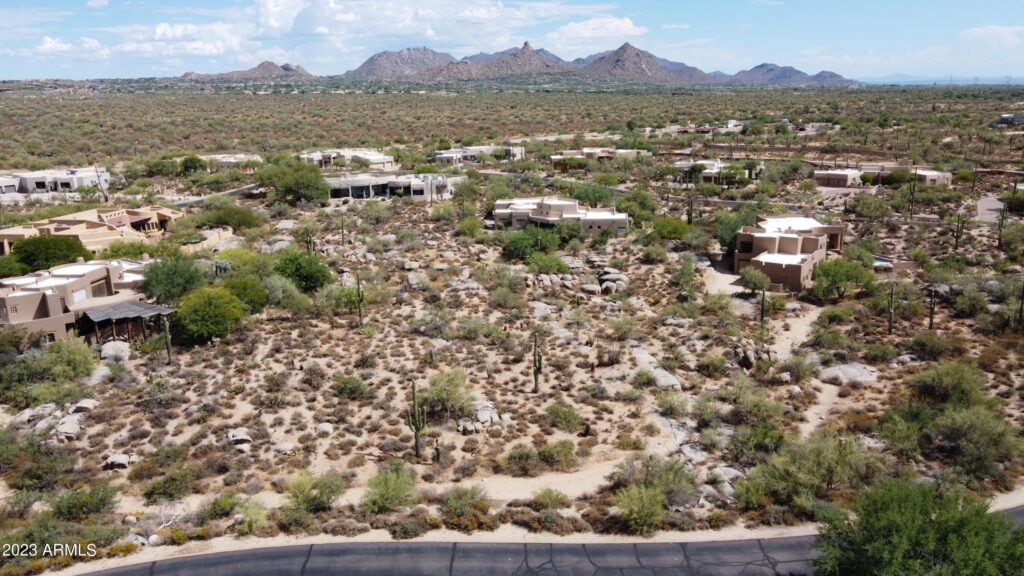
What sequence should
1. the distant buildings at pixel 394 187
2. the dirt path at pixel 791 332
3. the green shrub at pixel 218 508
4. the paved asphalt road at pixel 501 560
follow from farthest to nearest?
1. the distant buildings at pixel 394 187
2. the dirt path at pixel 791 332
3. the green shrub at pixel 218 508
4. the paved asphalt road at pixel 501 560

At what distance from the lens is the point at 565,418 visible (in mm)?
28141

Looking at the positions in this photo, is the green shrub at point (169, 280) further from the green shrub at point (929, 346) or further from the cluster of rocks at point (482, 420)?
the green shrub at point (929, 346)

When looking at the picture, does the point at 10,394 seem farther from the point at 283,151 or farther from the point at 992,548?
the point at 283,151

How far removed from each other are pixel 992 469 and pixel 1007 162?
72.0 meters

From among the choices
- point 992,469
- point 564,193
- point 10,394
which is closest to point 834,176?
point 564,193

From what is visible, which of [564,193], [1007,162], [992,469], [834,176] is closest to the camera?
[992,469]

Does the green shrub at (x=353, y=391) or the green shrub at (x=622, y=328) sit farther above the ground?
the green shrub at (x=622, y=328)

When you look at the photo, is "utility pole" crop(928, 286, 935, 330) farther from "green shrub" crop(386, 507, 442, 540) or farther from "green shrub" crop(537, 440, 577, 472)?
"green shrub" crop(386, 507, 442, 540)

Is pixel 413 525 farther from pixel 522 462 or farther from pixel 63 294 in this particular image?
pixel 63 294

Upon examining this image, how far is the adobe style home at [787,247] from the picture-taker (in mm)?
43562

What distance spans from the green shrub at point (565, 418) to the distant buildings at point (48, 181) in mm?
62397

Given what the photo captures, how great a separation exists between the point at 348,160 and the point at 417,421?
215 feet

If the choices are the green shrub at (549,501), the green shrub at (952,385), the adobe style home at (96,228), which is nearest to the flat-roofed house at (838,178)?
the green shrub at (952,385)

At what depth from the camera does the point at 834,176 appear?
73.3 m
